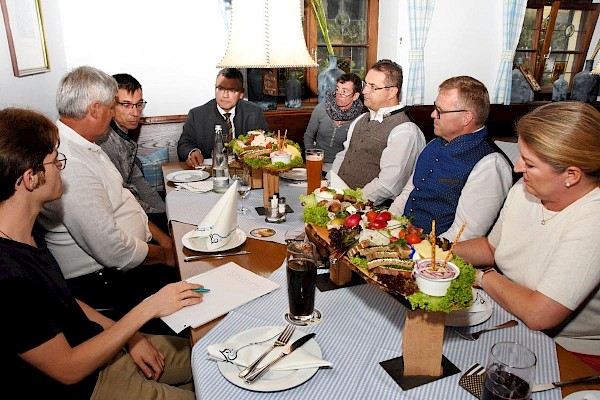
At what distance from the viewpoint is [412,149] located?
8.97 ft

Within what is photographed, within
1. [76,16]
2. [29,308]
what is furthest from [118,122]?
[29,308]

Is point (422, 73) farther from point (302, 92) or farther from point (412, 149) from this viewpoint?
point (412, 149)

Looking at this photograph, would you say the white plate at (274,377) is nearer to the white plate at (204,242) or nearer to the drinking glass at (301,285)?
the drinking glass at (301,285)

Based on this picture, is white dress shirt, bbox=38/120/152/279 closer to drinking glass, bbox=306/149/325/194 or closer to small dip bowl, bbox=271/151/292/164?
small dip bowl, bbox=271/151/292/164

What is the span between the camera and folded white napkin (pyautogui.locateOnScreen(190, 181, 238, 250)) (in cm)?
174

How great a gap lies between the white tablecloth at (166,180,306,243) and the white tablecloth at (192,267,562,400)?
545mm

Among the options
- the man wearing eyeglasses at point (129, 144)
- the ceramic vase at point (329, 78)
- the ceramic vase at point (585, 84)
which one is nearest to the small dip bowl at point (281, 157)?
the man wearing eyeglasses at point (129, 144)

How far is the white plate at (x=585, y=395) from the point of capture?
0.93 meters

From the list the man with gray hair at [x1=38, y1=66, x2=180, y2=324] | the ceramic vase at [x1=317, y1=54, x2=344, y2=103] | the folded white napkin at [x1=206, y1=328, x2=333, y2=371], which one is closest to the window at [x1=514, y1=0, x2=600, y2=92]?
the ceramic vase at [x1=317, y1=54, x2=344, y2=103]

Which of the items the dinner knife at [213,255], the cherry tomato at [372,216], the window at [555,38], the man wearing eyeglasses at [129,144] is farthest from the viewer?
the window at [555,38]

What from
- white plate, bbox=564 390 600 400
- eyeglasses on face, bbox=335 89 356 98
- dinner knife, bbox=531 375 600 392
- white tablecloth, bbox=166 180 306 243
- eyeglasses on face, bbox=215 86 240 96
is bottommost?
white tablecloth, bbox=166 180 306 243

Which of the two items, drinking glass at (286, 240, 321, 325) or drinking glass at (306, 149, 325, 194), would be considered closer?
drinking glass at (286, 240, 321, 325)

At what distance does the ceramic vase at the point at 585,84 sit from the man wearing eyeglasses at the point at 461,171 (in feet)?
13.1

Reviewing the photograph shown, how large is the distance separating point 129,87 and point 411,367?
2749 mm
